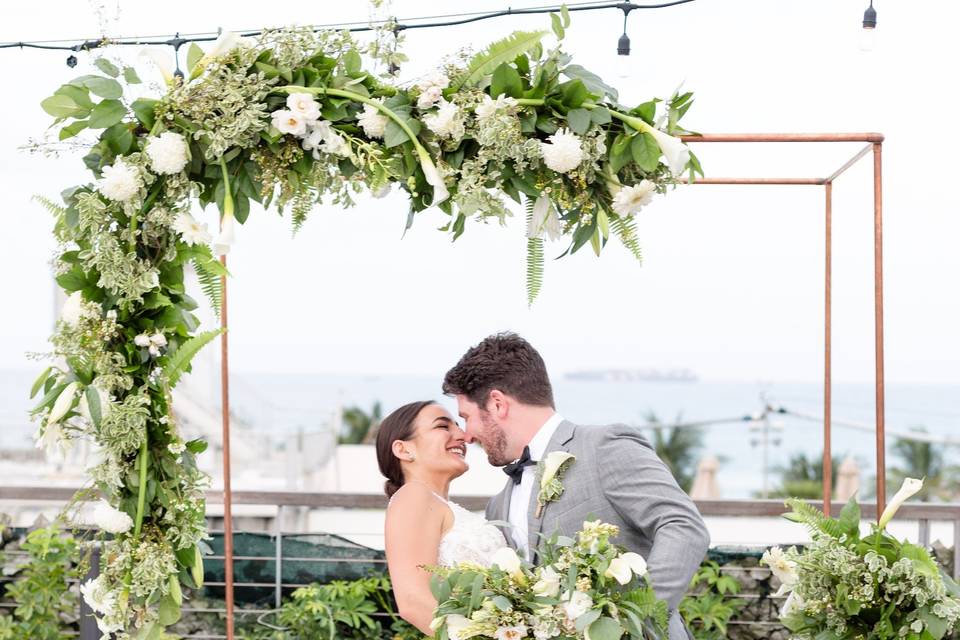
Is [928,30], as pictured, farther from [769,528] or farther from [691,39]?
[769,528]

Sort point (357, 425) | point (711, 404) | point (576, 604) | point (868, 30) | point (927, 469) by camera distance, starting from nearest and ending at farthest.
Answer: point (576, 604) → point (868, 30) → point (927, 469) → point (357, 425) → point (711, 404)

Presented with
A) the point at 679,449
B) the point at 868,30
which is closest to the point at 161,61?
the point at 868,30

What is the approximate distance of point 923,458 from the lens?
25.7 metres

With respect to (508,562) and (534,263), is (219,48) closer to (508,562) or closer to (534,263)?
(534,263)

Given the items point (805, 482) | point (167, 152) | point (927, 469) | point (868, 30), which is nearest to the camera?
point (167, 152)

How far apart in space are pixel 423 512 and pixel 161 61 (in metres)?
1.24

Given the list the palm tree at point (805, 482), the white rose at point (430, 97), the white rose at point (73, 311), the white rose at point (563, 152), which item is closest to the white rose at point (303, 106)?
the white rose at point (430, 97)

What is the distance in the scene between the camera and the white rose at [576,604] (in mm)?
2121

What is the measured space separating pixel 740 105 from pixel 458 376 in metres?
24.9

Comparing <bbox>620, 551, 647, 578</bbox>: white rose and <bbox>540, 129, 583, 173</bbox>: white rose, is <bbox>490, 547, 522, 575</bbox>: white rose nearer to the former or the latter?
<bbox>620, 551, 647, 578</bbox>: white rose

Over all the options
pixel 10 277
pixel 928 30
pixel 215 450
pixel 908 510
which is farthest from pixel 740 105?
pixel 908 510

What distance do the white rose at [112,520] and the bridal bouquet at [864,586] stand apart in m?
1.54

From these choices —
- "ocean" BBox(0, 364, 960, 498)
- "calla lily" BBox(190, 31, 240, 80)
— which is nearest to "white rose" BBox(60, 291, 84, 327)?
"calla lily" BBox(190, 31, 240, 80)

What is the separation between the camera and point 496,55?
2320 millimetres
